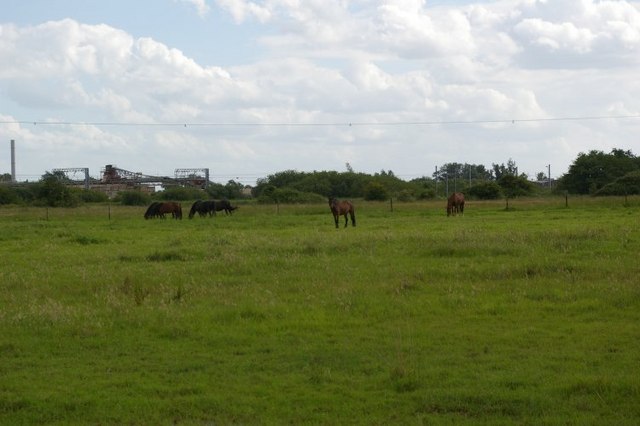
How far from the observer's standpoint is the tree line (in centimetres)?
6016

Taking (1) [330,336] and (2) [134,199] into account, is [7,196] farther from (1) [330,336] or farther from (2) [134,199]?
(1) [330,336]

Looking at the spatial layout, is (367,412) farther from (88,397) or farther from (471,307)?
(471,307)

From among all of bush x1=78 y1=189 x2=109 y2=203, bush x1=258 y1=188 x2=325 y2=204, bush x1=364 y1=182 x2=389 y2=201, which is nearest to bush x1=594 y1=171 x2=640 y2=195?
bush x1=364 y1=182 x2=389 y2=201

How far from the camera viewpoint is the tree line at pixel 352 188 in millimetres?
60156

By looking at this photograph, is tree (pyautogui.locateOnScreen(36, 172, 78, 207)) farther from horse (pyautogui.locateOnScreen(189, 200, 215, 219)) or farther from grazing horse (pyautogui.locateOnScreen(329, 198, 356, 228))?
grazing horse (pyautogui.locateOnScreen(329, 198, 356, 228))

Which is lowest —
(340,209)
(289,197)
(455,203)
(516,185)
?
(340,209)

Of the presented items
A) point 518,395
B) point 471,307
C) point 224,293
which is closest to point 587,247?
point 471,307

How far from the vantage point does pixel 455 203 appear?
121 feet

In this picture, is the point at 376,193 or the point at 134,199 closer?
the point at 134,199

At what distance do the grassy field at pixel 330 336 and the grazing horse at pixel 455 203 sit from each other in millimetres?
18225

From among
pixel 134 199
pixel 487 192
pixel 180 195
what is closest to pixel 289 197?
pixel 134 199

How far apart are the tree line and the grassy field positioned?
44.5 m

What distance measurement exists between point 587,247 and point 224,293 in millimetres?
9069

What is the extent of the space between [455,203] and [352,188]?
5160cm
